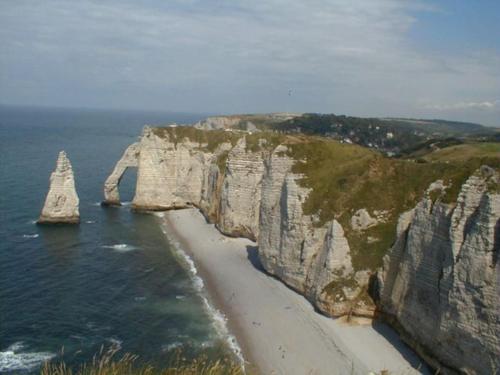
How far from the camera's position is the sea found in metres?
29.2

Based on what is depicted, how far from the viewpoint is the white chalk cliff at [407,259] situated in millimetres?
22812

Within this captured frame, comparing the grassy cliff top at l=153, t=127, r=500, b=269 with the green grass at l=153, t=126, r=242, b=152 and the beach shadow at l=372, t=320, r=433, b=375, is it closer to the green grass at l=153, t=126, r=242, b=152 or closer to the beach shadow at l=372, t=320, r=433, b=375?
the beach shadow at l=372, t=320, r=433, b=375

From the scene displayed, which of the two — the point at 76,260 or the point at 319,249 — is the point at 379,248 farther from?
the point at 76,260

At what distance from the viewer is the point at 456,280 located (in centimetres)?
2380

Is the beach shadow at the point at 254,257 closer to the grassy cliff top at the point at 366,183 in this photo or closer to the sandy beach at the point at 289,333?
the sandy beach at the point at 289,333

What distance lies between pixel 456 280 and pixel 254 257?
80.3 feet

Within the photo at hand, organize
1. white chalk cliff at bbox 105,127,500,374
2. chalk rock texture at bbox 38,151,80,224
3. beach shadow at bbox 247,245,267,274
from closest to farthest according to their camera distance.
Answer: white chalk cliff at bbox 105,127,500,374 → beach shadow at bbox 247,245,267,274 → chalk rock texture at bbox 38,151,80,224

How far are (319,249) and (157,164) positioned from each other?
38.3 m

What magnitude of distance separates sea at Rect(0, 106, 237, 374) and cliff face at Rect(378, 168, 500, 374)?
38.7 feet

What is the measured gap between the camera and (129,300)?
36250 millimetres

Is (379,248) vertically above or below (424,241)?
below

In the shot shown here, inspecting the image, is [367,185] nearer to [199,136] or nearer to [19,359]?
[19,359]

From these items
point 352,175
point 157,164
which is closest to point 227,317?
point 352,175

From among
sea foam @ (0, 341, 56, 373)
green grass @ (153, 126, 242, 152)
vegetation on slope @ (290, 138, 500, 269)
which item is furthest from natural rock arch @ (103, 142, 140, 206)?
sea foam @ (0, 341, 56, 373)
